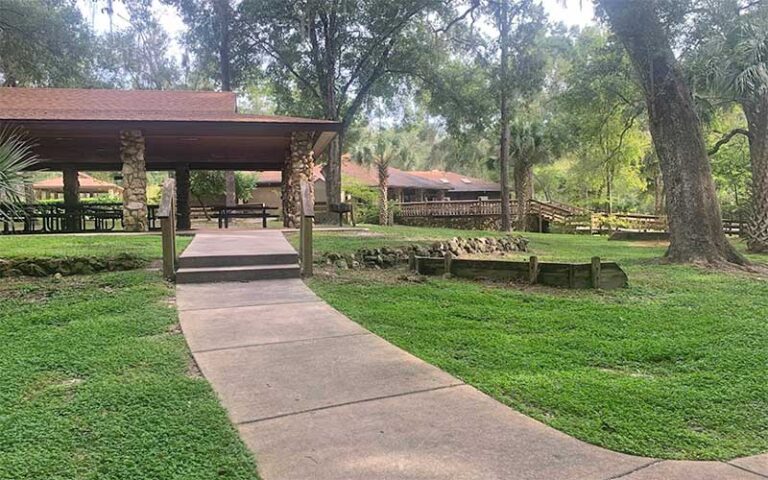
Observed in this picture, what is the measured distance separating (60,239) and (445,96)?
15.4m

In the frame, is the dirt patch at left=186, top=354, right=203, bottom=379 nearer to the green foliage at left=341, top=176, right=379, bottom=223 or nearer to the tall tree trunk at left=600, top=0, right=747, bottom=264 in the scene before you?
the tall tree trunk at left=600, top=0, right=747, bottom=264

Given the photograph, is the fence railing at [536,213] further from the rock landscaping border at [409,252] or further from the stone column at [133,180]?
the stone column at [133,180]

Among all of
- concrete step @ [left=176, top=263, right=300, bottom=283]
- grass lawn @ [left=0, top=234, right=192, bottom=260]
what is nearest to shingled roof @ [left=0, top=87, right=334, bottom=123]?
grass lawn @ [left=0, top=234, right=192, bottom=260]

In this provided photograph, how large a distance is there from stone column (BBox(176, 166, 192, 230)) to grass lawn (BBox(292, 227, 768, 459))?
10431mm

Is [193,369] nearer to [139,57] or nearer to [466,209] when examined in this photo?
[466,209]

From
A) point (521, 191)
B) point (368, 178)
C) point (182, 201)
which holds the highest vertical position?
point (368, 178)

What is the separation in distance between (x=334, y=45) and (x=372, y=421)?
21.2 meters

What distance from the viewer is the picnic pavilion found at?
12461 mm

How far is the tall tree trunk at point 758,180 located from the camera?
42.6 ft

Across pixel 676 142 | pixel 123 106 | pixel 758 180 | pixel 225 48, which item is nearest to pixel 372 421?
pixel 676 142

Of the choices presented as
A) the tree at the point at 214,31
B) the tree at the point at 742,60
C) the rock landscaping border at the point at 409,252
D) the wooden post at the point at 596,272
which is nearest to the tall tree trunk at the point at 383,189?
the tree at the point at 214,31

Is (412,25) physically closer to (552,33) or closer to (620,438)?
(552,33)

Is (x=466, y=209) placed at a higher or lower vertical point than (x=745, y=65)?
lower

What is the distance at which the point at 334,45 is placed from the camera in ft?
72.1
